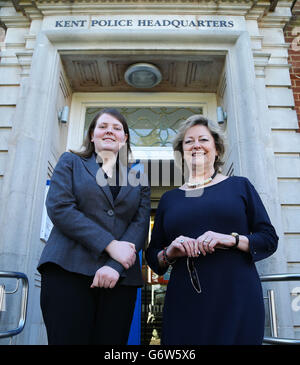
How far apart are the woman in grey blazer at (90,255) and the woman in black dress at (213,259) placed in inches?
8.9

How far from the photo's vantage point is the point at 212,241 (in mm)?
1655

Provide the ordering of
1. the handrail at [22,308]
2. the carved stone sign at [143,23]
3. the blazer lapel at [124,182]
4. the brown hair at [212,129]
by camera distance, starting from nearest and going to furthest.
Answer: the blazer lapel at [124,182]
the brown hair at [212,129]
the handrail at [22,308]
the carved stone sign at [143,23]

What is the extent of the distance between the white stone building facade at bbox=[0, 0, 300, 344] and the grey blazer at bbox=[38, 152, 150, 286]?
1958 millimetres

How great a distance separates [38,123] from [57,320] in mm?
2903

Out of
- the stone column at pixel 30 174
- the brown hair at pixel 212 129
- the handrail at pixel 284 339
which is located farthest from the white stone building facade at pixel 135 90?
the brown hair at pixel 212 129

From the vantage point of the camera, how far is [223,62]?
4539mm

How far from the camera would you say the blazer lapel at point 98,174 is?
182cm

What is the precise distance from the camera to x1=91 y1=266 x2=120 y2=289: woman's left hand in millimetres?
1580

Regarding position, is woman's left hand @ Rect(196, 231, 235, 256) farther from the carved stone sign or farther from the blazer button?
the carved stone sign

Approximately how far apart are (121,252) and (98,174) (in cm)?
50

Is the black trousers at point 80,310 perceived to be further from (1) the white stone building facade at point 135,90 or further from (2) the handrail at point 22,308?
(1) the white stone building facade at point 135,90

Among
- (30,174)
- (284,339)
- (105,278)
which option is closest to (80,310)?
(105,278)

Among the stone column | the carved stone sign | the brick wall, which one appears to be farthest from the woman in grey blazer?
the brick wall
